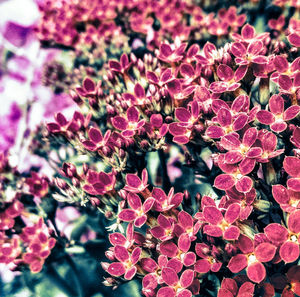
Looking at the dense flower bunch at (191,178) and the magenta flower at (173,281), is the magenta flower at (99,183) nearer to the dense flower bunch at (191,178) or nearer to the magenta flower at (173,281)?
the dense flower bunch at (191,178)

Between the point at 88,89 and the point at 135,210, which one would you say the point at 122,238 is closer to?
the point at 135,210

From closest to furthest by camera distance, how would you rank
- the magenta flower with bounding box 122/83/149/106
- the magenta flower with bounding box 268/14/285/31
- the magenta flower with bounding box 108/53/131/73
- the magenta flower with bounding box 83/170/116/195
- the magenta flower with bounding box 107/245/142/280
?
1. the magenta flower with bounding box 107/245/142/280
2. the magenta flower with bounding box 83/170/116/195
3. the magenta flower with bounding box 122/83/149/106
4. the magenta flower with bounding box 108/53/131/73
5. the magenta flower with bounding box 268/14/285/31

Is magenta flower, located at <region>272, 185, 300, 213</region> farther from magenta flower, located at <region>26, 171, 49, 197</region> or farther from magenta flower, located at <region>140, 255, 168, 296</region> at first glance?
magenta flower, located at <region>26, 171, 49, 197</region>

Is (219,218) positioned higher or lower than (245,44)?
lower

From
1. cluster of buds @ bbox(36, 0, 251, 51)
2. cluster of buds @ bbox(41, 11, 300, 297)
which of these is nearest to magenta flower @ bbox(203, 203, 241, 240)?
cluster of buds @ bbox(41, 11, 300, 297)

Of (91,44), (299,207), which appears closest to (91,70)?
(91,44)

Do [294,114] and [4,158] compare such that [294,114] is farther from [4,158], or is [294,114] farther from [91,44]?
[91,44]
